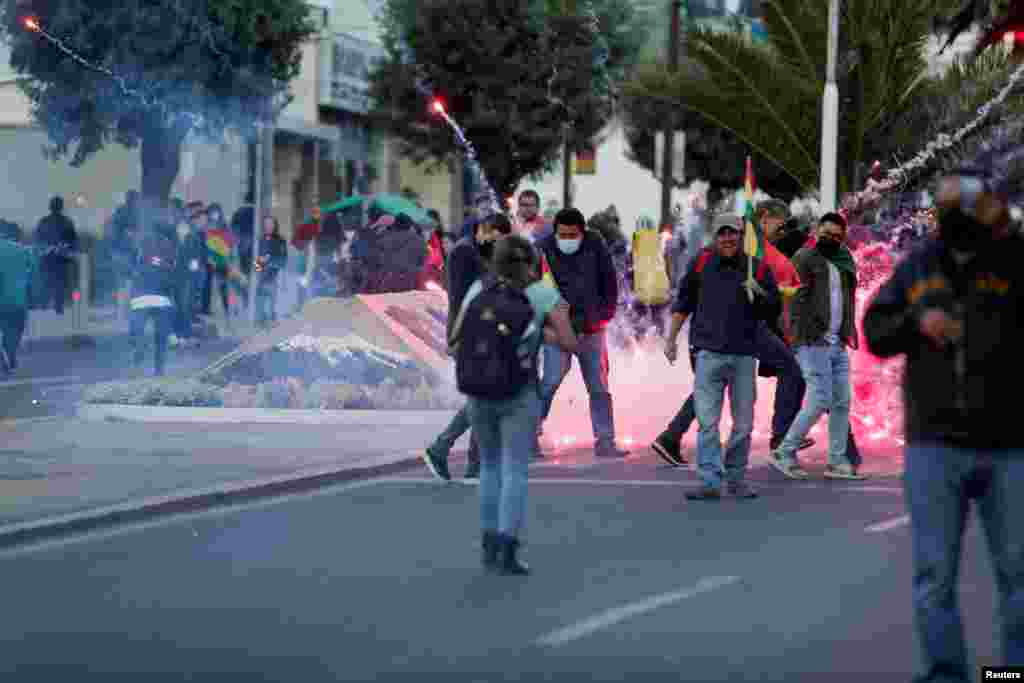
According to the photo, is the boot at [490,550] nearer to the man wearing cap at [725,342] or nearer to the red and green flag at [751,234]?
the man wearing cap at [725,342]

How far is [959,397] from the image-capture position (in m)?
7.69

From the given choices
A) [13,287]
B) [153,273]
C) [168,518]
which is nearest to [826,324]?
[168,518]

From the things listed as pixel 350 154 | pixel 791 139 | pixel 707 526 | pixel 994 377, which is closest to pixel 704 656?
pixel 994 377

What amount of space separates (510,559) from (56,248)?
23675mm

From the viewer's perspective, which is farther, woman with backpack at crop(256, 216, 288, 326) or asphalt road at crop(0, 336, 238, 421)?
woman with backpack at crop(256, 216, 288, 326)

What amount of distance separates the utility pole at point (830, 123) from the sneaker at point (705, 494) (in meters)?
13.5

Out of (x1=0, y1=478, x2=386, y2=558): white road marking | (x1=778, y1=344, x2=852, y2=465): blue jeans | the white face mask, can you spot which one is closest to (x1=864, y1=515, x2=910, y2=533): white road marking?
(x1=778, y1=344, x2=852, y2=465): blue jeans

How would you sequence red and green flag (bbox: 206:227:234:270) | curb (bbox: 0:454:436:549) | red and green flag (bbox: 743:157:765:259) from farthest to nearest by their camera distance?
1. red and green flag (bbox: 206:227:234:270)
2. red and green flag (bbox: 743:157:765:259)
3. curb (bbox: 0:454:436:549)

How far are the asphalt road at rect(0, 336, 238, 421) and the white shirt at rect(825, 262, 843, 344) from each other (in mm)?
7707

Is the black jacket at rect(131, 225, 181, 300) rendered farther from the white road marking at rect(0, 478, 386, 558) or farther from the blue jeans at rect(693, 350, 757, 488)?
the blue jeans at rect(693, 350, 757, 488)

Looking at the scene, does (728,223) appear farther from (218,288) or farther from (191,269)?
(218,288)

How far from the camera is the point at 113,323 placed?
36219 mm

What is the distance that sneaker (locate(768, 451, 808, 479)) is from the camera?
52.0 feet

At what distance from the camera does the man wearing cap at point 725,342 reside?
14289mm
